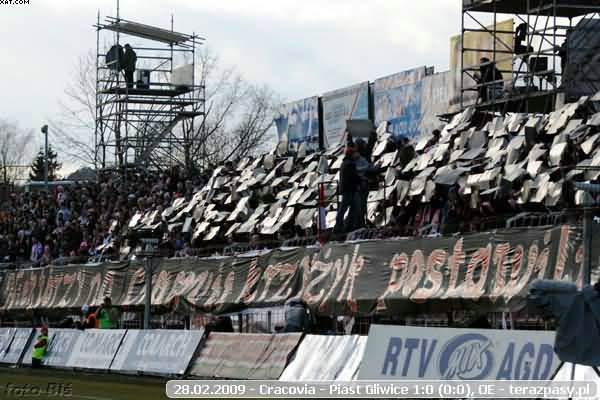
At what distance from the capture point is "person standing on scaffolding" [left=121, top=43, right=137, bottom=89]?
2229 inches

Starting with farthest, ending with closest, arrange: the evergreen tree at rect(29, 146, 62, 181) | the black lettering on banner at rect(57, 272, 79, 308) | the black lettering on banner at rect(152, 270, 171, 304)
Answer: the evergreen tree at rect(29, 146, 62, 181), the black lettering on banner at rect(57, 272, 79, 308), the black lettering on banner at rect(152, 270, 171, 304)

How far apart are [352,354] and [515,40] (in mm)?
17273

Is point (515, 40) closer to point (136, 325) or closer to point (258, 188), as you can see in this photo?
point (258, 188)

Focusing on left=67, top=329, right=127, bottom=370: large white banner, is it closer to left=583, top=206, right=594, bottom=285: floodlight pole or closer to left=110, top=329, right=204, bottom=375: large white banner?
left=110, top=329, right=204, bottom=375: large white banner

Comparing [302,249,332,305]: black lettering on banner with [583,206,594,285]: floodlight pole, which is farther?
[302,249,332,305]: black lettering on banner

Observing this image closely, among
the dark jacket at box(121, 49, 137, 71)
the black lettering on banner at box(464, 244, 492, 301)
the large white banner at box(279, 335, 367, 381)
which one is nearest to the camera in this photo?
the black lettering on banner at box(464, 244, 492, 301)

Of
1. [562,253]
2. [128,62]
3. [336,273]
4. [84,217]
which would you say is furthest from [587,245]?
[128,62]

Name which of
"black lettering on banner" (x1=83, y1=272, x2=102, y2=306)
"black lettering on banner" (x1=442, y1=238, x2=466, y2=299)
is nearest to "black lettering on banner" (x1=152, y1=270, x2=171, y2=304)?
"black lettering on banner" (x1=83, y1=272, x2=102, y2=306)

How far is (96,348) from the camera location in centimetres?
2939

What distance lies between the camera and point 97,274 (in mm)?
33688

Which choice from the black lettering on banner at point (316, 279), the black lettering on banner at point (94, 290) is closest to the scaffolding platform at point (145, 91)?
the black lettering on banner at point (94, 290)
